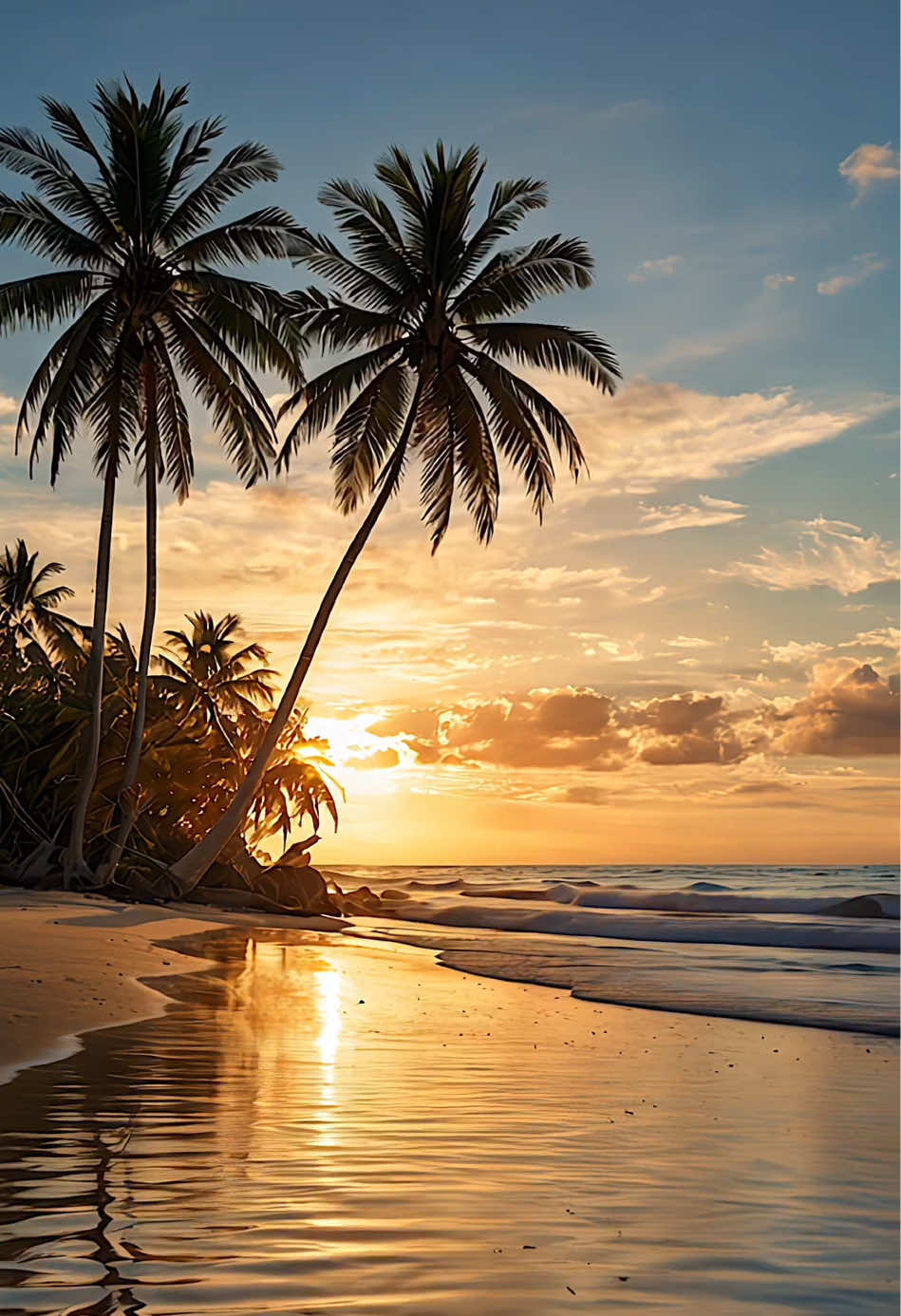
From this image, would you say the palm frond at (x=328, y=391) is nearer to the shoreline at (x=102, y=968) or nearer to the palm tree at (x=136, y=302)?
the palm tree at (x=136, y=302)

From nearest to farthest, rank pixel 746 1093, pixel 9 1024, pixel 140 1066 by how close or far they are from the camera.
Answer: pixel 140 1066 < pixel 746 1093 < pixel 9 1024

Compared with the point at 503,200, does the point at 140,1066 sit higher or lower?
lower

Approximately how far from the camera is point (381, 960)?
47.9 feet

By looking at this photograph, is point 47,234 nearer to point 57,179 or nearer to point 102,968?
point 57,179

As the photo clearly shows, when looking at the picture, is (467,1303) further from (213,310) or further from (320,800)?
(320,800)

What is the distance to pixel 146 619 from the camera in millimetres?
21344

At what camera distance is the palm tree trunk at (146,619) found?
21.0 m

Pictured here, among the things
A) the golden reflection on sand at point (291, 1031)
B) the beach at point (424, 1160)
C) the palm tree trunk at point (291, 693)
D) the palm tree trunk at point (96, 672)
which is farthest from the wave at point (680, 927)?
the beach at point (424, 1160)

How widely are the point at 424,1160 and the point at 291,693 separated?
54.1 ft

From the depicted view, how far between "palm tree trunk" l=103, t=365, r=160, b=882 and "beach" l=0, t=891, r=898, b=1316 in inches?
470

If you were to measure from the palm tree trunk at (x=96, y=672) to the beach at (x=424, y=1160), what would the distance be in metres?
11.6

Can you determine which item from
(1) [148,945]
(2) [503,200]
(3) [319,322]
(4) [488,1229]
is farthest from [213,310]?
(4) [488,1229]

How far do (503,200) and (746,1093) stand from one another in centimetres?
1808

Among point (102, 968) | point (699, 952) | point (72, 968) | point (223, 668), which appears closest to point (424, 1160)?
point (72, 968)
